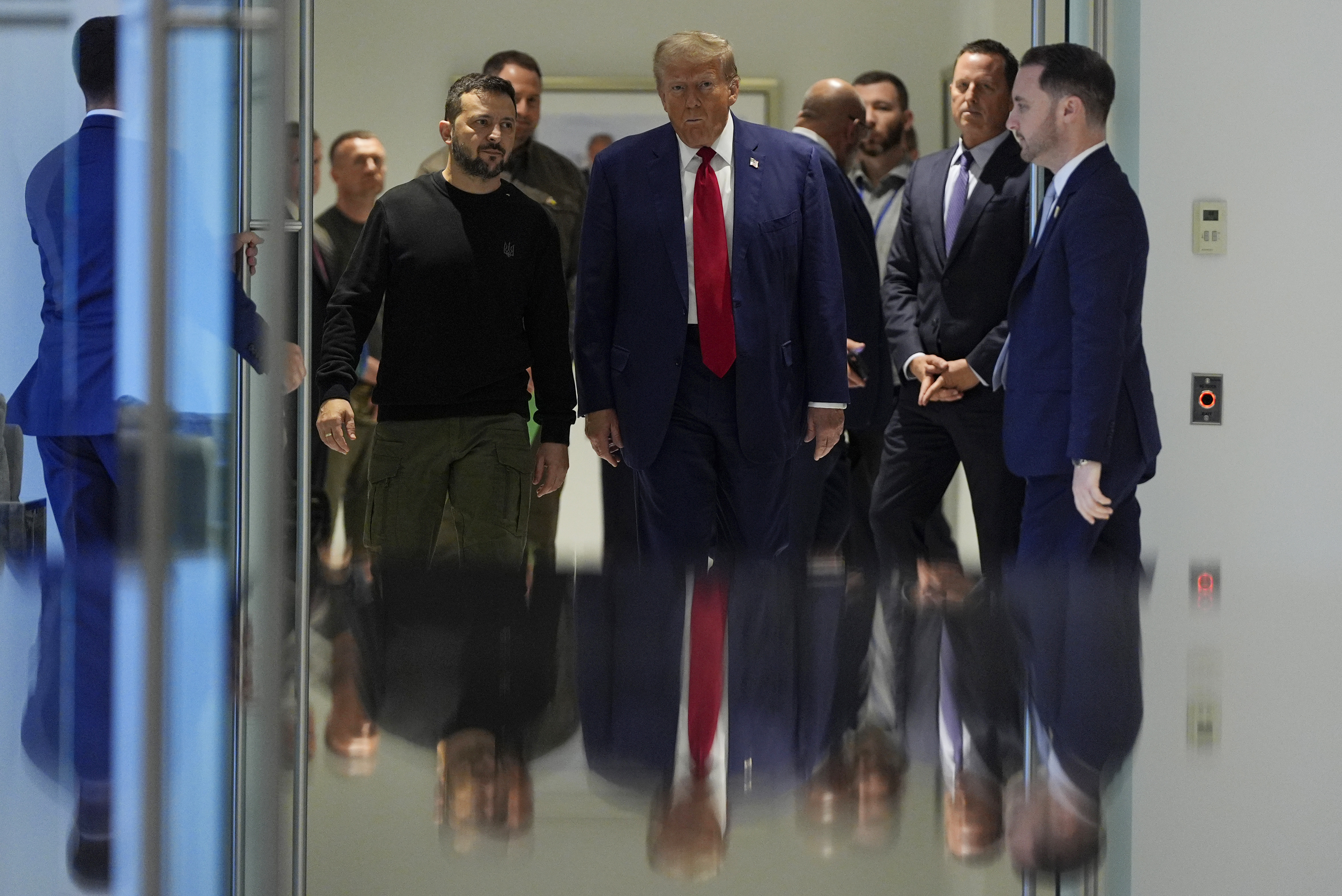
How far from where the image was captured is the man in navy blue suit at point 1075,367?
11.3ft

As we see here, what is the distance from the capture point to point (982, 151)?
13.9 ft

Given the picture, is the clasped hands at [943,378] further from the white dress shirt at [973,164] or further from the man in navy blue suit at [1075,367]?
the white dress shirt at [973,164]

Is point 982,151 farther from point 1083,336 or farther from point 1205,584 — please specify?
point 1205,584

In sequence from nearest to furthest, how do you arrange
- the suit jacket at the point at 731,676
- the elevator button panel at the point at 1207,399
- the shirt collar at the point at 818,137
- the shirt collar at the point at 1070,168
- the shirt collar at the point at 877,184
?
the suit jacket at the point at 731,676 → the shirt collar at the point at 1070,168 → the shirt collar at the point at 818,137 → the elevator button panel at the point at 1207,399 → the shirt collar at the point at 877,184

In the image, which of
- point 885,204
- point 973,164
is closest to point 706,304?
point 973,164

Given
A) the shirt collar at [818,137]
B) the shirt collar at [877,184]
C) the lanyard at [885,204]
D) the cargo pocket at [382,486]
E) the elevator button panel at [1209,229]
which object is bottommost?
the cargo pocket at [382,486]

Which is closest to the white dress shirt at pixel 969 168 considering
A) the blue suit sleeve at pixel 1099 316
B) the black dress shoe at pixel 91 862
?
the blue suit sleeve at pixel 1099 316

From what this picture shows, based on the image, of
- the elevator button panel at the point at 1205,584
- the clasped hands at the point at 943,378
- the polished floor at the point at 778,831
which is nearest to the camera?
the polished floor at the point at 778,831

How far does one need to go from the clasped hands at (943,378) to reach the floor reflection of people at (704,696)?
0.65m

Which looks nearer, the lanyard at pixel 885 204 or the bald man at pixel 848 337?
the bald man at pixel 848 337

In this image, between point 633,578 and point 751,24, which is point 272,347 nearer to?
point 633,578

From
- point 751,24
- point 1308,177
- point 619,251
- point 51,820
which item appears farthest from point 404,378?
point 751,24

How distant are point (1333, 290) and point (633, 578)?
7.89 feet

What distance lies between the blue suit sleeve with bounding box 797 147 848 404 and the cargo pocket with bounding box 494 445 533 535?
0.74 meters
